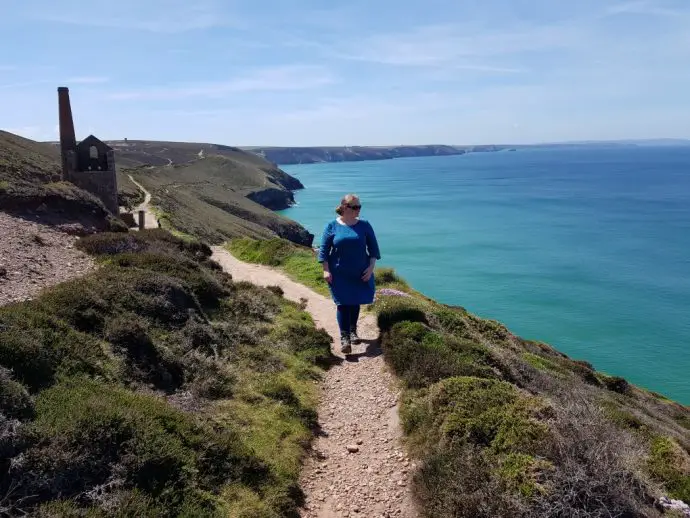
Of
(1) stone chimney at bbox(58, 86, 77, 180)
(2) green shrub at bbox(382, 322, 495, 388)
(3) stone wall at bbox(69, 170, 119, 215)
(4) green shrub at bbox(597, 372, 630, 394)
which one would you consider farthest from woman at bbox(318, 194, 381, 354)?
(1) stone chimney at bbox(58, 86, 77, 180)

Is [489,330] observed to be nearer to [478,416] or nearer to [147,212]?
[478,416]

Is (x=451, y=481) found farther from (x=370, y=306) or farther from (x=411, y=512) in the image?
(x=370, y=306)

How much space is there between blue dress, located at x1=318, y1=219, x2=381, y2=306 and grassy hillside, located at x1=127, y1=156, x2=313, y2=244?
3481 cm

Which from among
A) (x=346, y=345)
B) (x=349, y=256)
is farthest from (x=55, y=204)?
(x=349, y=256)

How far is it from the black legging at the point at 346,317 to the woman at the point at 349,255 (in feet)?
0.93

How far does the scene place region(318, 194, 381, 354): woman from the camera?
32.2 feet

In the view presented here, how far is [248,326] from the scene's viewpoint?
11891 millimetres

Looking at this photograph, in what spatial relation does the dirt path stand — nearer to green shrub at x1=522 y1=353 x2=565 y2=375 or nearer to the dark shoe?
the dark shoe

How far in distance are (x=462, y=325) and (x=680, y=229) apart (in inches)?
3365

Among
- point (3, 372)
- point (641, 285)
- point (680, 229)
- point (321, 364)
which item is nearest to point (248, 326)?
point (321, 364)

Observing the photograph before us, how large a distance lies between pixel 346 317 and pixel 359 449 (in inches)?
148

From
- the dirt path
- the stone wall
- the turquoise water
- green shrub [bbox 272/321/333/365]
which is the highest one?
the stone wall

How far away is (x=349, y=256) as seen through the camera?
32.4ft

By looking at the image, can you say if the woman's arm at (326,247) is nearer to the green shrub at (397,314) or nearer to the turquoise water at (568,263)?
the green shrub at (397,314)
